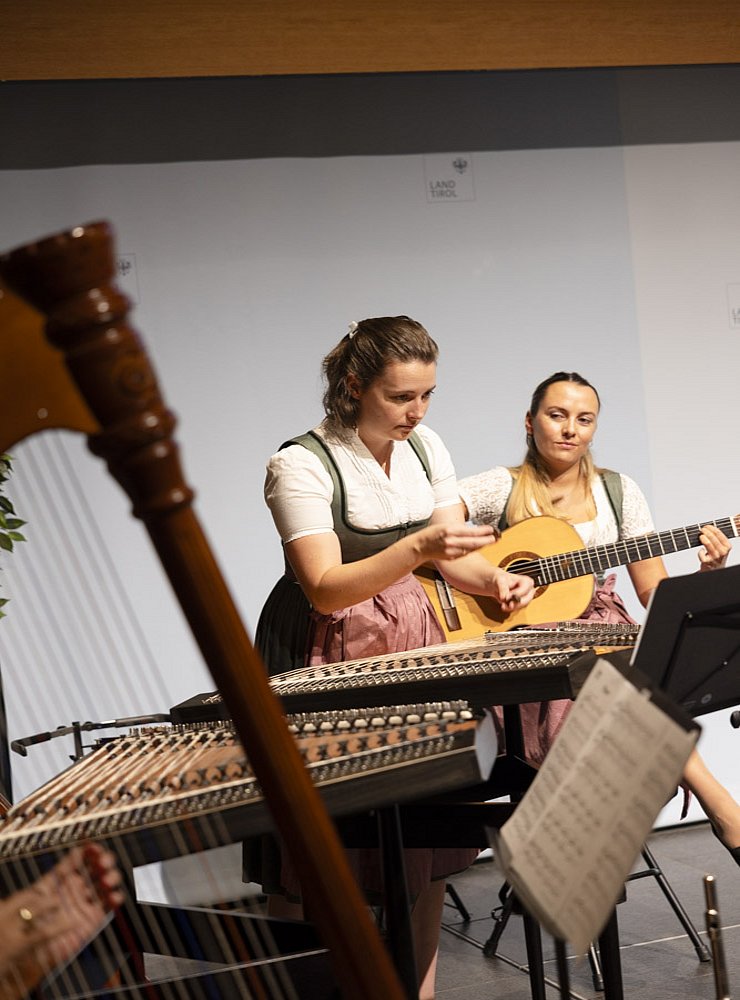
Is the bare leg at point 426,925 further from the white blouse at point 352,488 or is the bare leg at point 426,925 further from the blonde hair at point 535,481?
the blonde hair at point 535,481

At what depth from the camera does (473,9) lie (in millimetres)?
4051

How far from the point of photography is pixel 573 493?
341 cm

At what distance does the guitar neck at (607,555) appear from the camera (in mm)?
3160

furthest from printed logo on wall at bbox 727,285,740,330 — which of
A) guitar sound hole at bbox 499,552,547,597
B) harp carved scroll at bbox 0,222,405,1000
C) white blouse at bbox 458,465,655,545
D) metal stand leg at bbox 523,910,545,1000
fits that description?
harp carved scroll at bbox 0,222,405,1000

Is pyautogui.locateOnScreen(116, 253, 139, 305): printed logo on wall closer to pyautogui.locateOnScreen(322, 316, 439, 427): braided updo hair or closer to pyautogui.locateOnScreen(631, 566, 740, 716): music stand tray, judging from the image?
pyautogui.locateOnScreen(322, 316, 439, 427): braided updo hair

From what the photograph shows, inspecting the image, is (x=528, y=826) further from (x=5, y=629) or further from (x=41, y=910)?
(x=5, y=629)

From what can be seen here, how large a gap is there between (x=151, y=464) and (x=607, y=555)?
8.05ft

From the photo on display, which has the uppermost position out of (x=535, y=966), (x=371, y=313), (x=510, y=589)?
(x=371, y=313)

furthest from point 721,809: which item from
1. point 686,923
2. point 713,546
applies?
point 713,546

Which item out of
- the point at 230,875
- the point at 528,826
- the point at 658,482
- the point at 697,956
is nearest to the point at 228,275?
the point at 658,482

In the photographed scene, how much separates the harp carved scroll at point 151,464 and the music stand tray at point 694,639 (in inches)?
34.1

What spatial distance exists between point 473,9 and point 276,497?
2371mm

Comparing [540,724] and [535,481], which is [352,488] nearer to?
[540,724]

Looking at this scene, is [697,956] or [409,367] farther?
[697,956]
